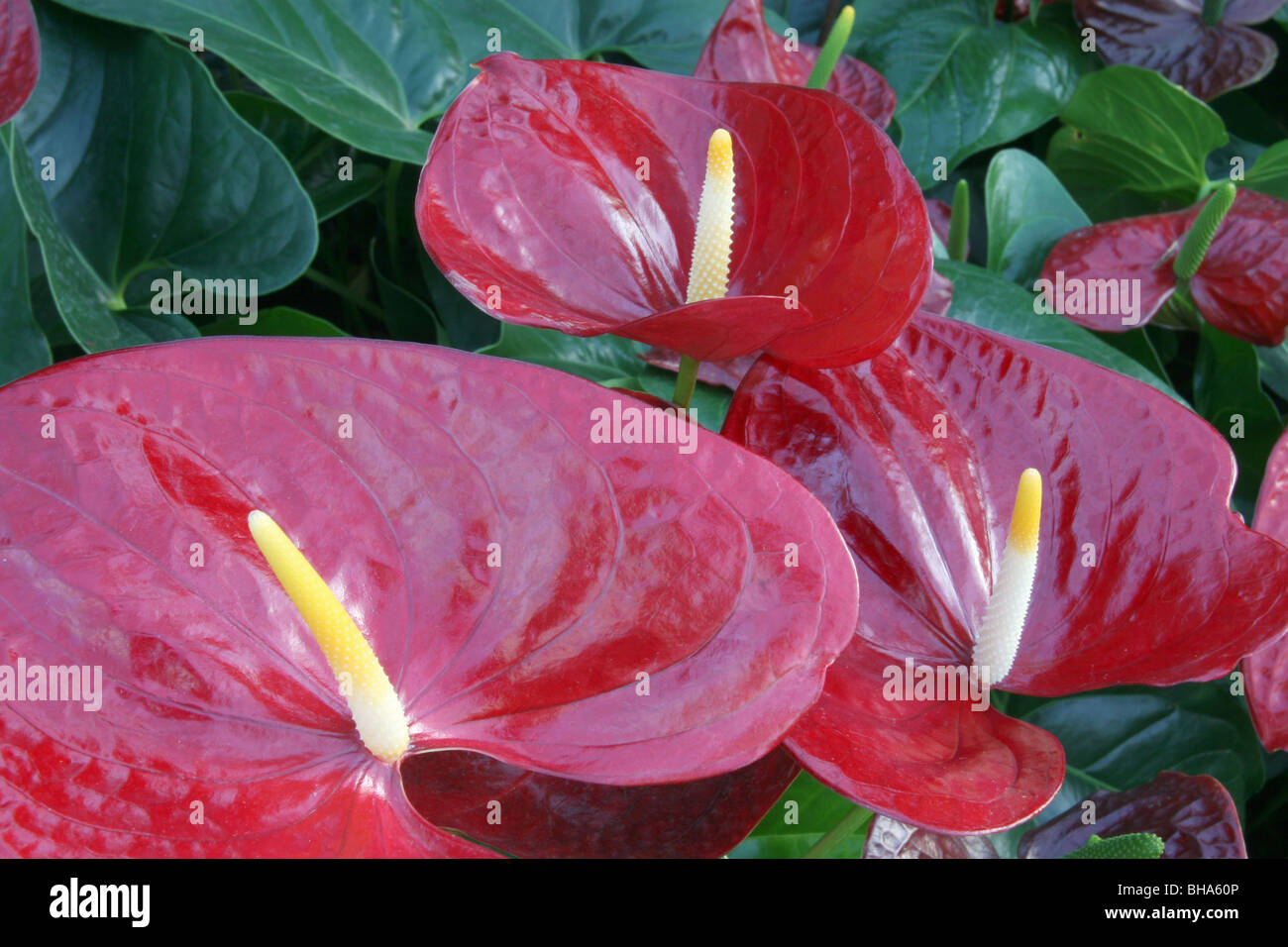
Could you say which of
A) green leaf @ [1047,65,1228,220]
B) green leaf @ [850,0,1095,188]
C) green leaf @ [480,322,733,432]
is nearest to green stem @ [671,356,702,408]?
green leaf @ [480,322,733,432]

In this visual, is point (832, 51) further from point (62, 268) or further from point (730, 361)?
point (62, 268)

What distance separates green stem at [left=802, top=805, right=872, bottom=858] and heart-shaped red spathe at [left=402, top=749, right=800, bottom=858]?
0.16 ft

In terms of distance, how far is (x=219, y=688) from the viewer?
0.38 metres

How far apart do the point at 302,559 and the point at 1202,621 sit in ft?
1.18

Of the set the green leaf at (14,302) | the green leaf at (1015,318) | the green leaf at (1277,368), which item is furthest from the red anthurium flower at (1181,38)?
the green leaf at (14,302)

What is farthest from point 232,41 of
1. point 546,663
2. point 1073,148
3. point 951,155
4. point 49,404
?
point 1073,148

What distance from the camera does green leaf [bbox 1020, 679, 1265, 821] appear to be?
0.75 m

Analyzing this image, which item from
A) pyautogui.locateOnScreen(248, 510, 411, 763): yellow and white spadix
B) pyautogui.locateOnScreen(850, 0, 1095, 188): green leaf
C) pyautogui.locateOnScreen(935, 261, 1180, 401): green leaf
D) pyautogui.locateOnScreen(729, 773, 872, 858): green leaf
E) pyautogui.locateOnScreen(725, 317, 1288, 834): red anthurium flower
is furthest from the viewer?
pyautogui.locateOnScreen(850, 0, 1095, 188): green leaf

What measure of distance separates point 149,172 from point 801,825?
62cm

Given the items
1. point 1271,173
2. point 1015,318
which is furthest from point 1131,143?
point 1015,318

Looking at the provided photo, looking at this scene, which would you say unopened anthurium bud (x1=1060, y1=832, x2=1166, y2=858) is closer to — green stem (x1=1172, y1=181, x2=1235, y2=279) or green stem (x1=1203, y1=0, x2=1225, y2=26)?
green stem (x1=1172, y1=181, x2=1235, y2=279)

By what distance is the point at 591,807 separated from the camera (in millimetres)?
→ 448

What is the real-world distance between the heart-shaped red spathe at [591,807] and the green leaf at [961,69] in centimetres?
74

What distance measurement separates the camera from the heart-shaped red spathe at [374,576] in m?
0.36
